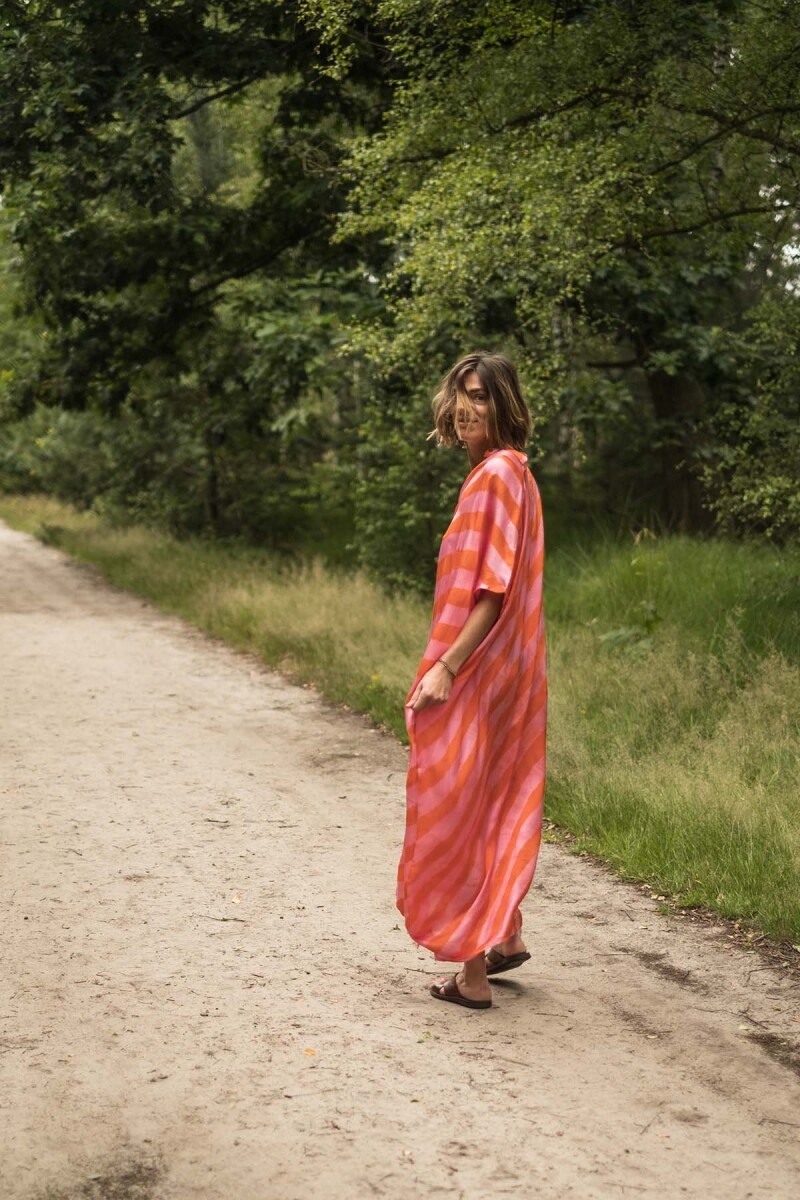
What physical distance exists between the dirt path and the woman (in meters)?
0.38

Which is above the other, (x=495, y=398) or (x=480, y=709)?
(x=495, y=398)

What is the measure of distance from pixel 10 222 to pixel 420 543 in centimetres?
548

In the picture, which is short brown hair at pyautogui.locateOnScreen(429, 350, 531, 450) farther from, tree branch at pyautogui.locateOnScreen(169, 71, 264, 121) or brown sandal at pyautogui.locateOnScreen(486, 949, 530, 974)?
tree branch at pyautogui.locateOnScreen(169, 71, 264, 121)

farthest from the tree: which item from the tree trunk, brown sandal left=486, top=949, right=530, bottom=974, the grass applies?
brown sandal left=486, top=949, right=530, bottom=974

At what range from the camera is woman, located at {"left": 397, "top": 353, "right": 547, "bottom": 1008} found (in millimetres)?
4203

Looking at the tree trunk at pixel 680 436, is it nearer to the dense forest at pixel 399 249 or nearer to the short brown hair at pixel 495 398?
the dense forest at pixel 399 249

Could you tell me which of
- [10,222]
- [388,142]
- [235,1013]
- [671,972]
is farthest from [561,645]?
[10,222]

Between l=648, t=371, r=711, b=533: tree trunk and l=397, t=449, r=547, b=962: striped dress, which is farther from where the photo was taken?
l=648, t=371, r=711, b=533: tree trunk

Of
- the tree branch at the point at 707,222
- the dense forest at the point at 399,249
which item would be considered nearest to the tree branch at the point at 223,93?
the dense forest at the point at 399,249

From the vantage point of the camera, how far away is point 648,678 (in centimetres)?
857

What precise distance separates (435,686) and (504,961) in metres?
1.07

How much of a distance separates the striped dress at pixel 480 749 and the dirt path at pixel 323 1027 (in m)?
0.37

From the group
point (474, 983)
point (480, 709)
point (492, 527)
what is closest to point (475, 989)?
point (474, 983)

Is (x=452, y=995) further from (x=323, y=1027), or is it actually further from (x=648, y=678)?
(x=648, y=678)
